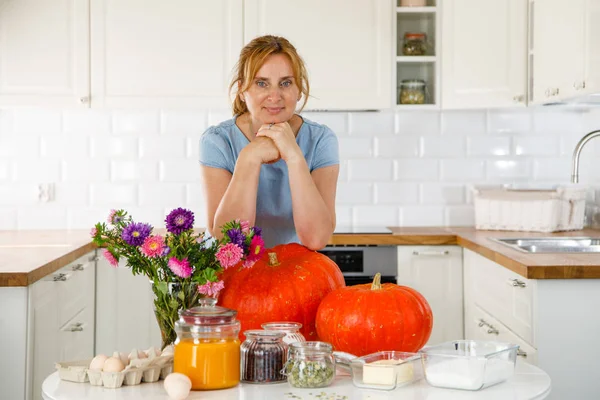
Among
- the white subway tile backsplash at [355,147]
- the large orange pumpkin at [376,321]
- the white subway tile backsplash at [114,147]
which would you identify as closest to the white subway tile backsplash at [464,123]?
the white subway tile backsplash at [355,147]

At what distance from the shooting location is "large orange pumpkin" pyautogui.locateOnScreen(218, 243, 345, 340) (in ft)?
5.17

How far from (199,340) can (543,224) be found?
9.27 ft

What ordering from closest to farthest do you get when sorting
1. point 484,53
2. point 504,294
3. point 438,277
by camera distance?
point 504,294
point 438,277
point 484,53

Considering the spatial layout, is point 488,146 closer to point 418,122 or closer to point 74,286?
point 418,122

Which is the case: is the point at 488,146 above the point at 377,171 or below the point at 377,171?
above

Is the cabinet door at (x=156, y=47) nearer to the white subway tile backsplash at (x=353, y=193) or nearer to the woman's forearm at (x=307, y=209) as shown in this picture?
the white subway tile backsplash at (x=353, y=193)

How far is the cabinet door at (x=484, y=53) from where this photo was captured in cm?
389

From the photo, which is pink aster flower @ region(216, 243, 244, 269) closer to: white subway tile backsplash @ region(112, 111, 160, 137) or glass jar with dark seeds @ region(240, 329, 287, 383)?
glass jar with dark seeds @ region(240, 329, 287, 383)

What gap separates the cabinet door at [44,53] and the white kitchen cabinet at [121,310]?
85 cm

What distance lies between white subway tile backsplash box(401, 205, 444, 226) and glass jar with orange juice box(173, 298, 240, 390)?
304 cm

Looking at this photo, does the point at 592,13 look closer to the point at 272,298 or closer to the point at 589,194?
the point at 589,194

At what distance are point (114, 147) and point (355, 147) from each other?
127 centimetres

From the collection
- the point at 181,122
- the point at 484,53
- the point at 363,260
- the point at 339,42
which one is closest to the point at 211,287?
the point at 363,260

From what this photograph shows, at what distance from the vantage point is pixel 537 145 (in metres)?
4.31
